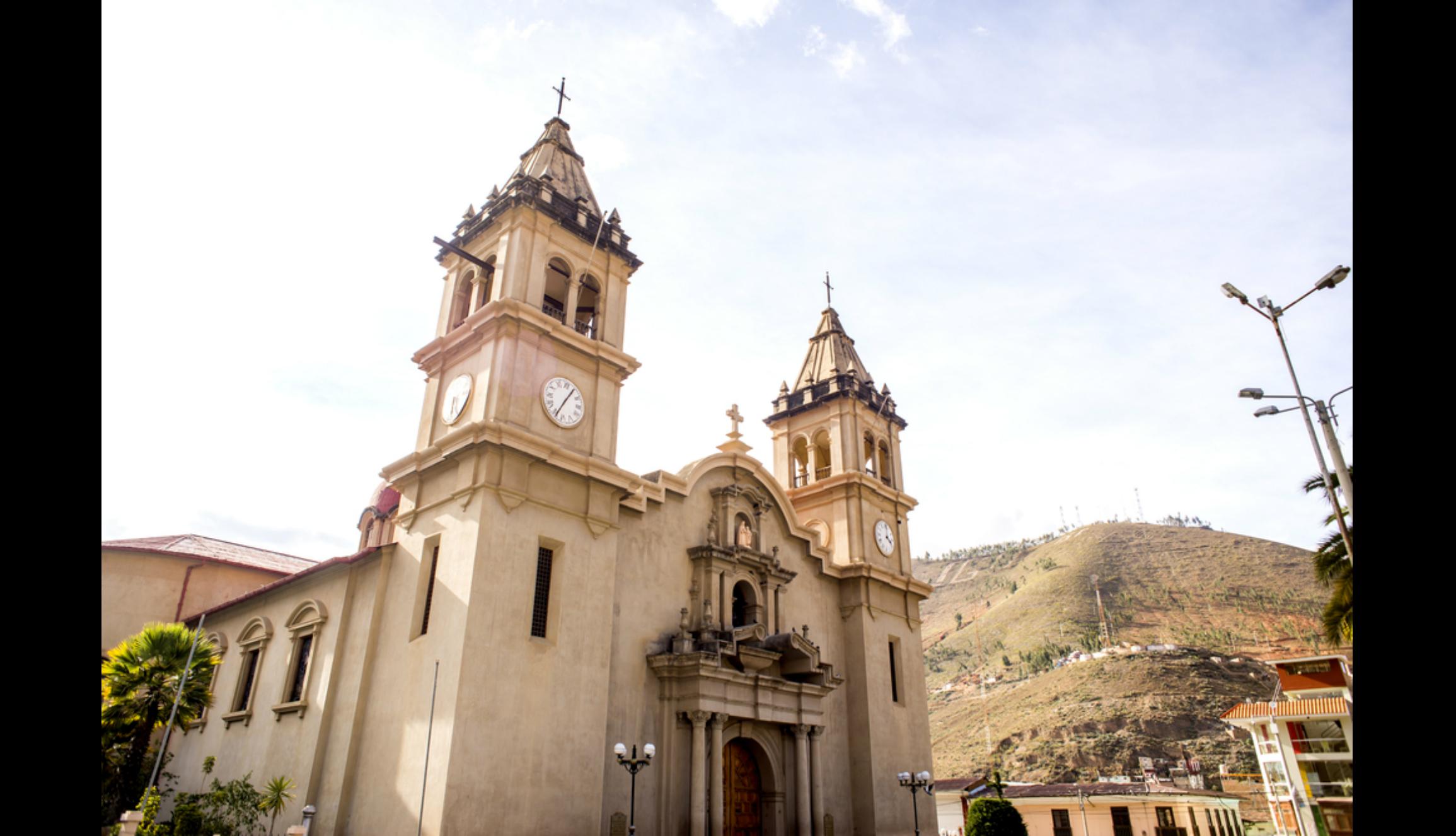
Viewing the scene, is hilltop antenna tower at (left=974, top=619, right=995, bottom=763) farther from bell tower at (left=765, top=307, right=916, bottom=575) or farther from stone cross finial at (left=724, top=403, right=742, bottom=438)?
stone cross finial at (left=724, top=403, right=742, bottom=438)

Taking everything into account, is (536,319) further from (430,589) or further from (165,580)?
(165,580)

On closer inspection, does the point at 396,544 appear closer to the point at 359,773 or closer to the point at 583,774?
the point at 359,773

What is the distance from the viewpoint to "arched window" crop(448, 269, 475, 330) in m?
25.5

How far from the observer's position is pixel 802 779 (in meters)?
25.2

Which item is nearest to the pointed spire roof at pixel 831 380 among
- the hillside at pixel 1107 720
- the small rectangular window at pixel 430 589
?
the small rectangular window at pixel 430 589

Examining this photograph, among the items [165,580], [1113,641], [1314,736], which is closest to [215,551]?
[165,580]

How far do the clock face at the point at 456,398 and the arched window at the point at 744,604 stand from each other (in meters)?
10.4

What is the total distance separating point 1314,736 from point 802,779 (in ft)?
84.1

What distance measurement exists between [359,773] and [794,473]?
67.9ft

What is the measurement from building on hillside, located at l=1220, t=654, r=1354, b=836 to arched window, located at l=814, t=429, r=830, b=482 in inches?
855

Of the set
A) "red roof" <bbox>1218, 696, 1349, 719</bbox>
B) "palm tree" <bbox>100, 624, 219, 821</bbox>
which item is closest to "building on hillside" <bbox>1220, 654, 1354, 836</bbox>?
"red roof" <bbox>1218, 696, 1349, 719</bbox>

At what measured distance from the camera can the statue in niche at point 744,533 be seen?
92.7 feet

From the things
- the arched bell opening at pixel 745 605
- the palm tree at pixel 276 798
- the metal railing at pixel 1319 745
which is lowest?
the palm tree at pixel 276 798

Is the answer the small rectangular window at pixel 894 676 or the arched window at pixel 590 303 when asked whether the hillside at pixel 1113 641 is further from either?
the arched window at pixel 590 303
